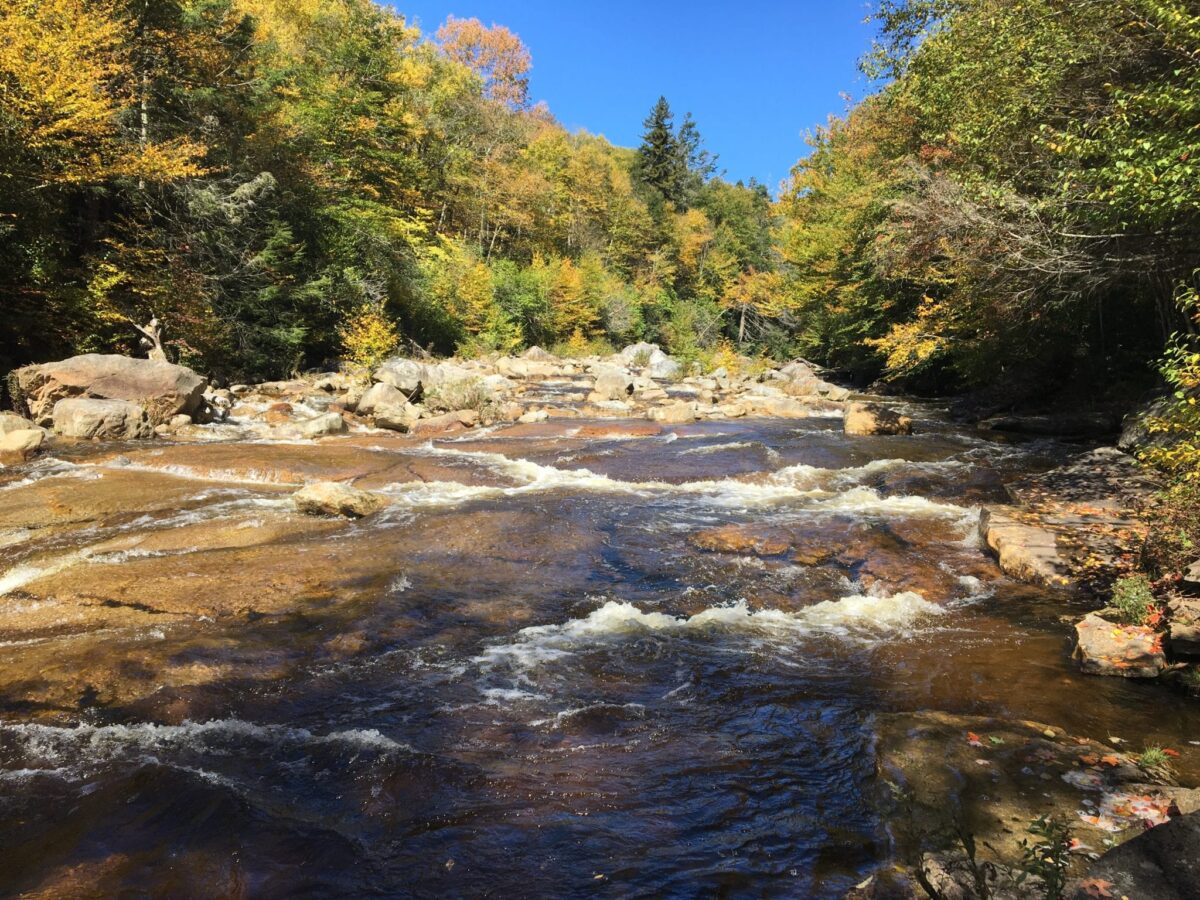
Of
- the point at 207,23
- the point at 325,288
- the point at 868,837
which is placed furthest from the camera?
the point at 325,288

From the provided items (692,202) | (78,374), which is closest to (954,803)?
(78,374)

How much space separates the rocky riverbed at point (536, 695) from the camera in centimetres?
313

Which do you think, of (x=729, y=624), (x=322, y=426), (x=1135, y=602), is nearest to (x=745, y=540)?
(x=729, y=624)

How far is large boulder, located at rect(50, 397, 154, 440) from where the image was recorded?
12250 mm

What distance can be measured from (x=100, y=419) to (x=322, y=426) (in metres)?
4.02

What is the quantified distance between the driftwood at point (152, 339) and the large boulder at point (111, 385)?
1950 mm

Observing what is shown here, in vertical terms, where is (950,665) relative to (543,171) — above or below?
below

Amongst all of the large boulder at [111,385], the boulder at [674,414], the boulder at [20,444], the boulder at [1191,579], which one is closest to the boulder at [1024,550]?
the boulder at [1191,579]

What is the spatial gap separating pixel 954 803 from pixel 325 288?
80.3ft

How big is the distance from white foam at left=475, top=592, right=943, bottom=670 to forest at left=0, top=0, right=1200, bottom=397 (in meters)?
3.23

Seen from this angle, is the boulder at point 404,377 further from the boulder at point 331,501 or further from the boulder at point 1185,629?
the boulder at point 1185,629

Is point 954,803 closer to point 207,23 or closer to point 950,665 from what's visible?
point 950,665

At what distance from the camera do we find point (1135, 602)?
5113 mm

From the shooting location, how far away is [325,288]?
2331 centimetres
